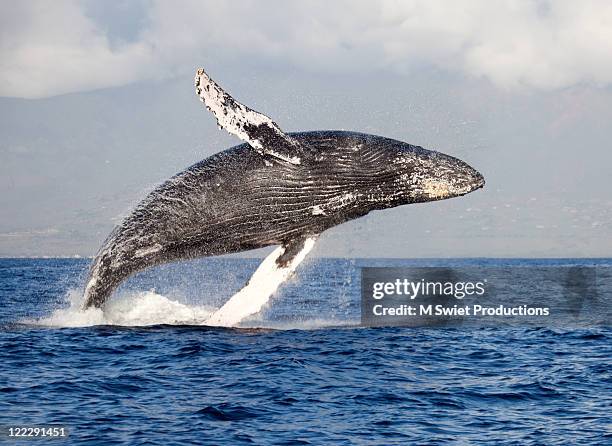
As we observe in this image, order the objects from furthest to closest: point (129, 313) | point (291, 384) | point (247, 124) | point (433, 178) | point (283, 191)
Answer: point (129, 313)
point (433, 178)
point (283, 191)
point (247, 124)
point (291, 384)

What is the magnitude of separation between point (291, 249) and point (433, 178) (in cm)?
292

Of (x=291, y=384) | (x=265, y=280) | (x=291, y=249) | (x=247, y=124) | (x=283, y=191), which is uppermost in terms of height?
(x=247, y=124)

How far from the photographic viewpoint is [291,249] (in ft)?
54.2

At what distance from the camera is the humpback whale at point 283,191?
51.8 feet

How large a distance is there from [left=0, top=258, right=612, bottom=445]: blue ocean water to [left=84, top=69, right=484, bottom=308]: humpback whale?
1316mm

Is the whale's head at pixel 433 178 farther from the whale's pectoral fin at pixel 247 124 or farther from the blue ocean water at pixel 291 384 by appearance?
the blue ocean water at pixel 291 384

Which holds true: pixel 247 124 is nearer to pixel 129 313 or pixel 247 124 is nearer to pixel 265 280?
pixel 265 280

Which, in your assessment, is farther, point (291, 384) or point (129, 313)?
point (129, 313)

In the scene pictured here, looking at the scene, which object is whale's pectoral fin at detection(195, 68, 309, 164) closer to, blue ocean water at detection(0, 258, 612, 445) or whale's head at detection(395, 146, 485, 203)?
whale's head at detection(395, 146, 485, 203)

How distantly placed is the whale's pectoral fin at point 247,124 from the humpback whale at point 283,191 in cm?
2

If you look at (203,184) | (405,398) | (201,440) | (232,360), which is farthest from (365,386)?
(203,184)

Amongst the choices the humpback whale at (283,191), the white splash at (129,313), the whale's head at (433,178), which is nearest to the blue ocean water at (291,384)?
the white splash at (129,313)

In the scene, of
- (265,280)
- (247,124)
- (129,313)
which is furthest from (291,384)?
(129,313)

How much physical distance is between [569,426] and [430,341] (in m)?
7.08
